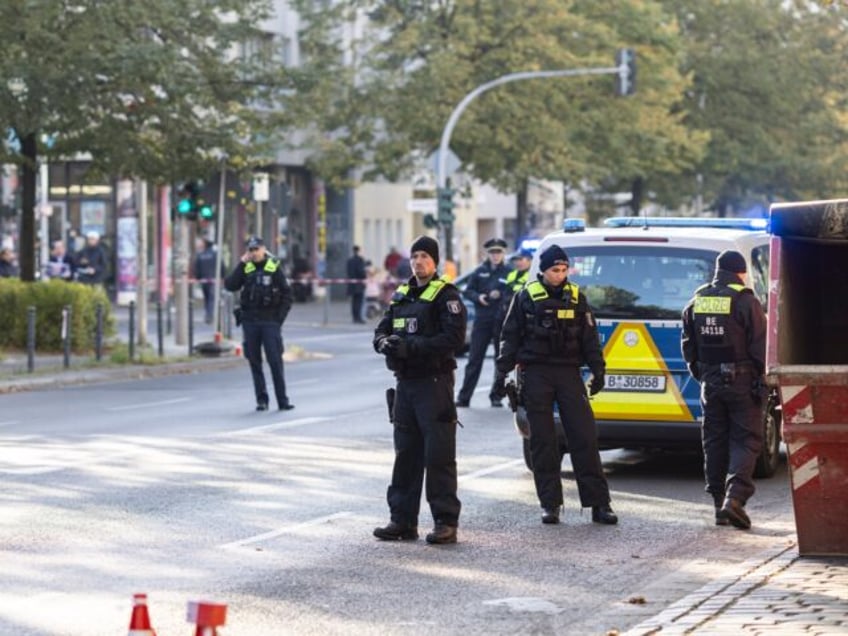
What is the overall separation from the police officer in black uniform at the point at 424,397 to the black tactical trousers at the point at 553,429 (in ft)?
3.28

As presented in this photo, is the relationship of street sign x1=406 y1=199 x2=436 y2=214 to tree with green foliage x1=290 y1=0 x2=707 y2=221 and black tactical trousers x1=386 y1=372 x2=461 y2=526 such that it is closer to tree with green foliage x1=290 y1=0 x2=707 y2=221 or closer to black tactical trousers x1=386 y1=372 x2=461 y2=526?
tree with green foliage x1=290 y1=0 x2=707 y2=221

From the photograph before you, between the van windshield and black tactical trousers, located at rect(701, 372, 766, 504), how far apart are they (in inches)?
98.6

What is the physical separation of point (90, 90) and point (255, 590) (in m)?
20.9

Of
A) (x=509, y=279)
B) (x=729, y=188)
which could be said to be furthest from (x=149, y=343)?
(x=729, y=188)

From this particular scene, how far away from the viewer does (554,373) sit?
1360 cm

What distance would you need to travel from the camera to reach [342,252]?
217 feet

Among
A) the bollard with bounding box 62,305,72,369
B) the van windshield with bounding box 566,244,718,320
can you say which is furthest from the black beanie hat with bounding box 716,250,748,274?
the bollard with bounding box 62,305,72,369

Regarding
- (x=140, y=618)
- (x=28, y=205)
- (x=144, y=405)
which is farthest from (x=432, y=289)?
(x=28, y=205)

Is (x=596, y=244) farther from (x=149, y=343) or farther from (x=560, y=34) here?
(x=560, y=34)

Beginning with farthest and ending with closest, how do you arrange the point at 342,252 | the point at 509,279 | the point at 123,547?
the point at 342,252
the point at 509,279
the point at 123,547

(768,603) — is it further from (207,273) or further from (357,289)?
(357,289)

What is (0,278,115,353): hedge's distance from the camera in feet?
103

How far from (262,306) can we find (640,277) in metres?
7.29

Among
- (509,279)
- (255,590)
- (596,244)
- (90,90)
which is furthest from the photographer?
(90,90)
